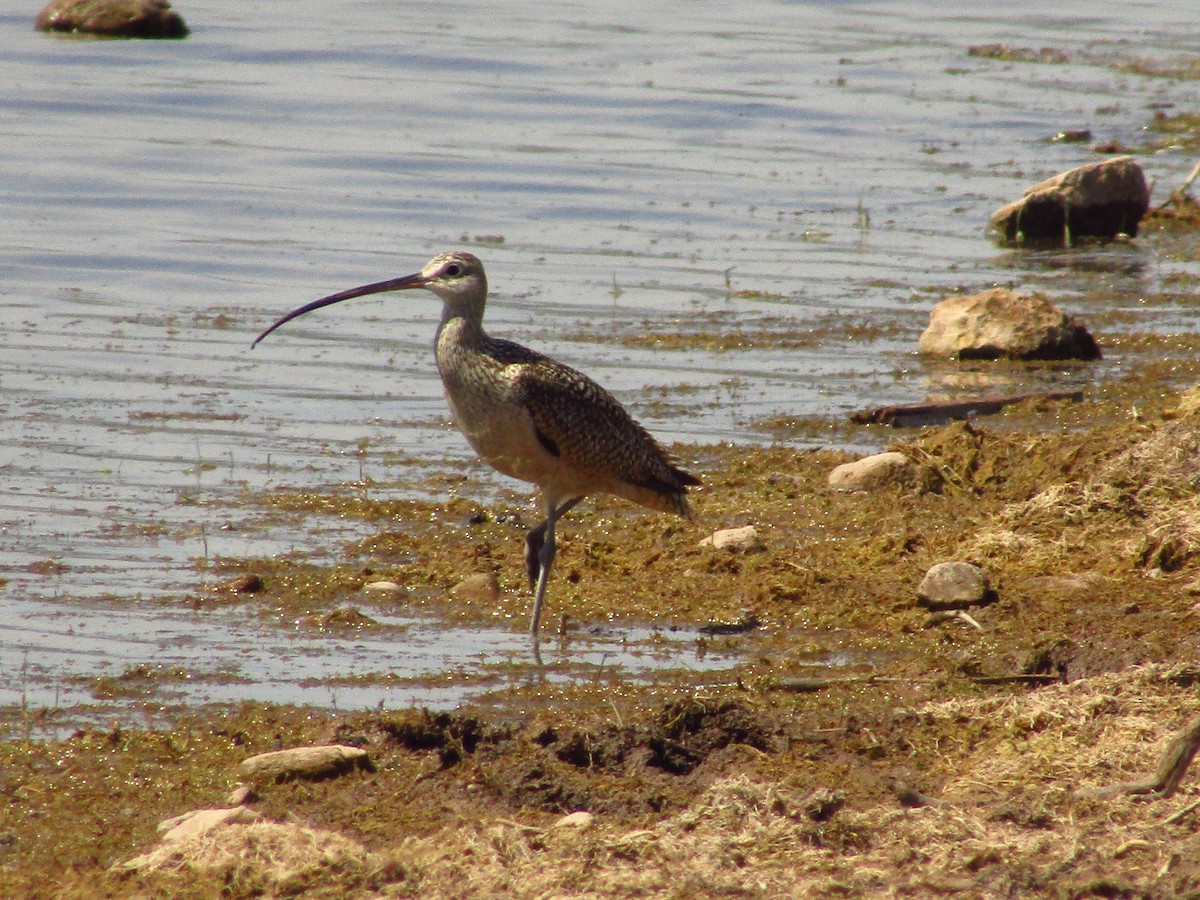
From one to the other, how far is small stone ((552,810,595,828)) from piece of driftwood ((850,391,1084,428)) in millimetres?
5862

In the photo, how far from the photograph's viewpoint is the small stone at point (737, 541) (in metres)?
8.27

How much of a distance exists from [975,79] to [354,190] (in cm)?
1120

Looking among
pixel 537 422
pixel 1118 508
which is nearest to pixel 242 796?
pixel 537 422

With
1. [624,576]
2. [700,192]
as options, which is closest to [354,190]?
[700,192]

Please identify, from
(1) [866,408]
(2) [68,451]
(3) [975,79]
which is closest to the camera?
(2) [68,451]

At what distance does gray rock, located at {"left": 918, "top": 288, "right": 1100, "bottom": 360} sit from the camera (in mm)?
12062

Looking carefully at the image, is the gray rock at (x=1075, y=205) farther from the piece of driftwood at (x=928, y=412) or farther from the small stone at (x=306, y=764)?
the small stone at (x=306, y=764)

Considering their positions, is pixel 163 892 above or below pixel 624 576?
above

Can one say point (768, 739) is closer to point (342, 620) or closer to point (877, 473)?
point (342, 620)

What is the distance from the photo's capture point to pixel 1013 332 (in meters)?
12.1

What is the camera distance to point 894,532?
846cm

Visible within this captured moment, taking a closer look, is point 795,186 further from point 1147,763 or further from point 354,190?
point 1147,763

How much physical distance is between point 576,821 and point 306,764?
0.96 m

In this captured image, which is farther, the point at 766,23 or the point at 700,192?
the point at 766,23
